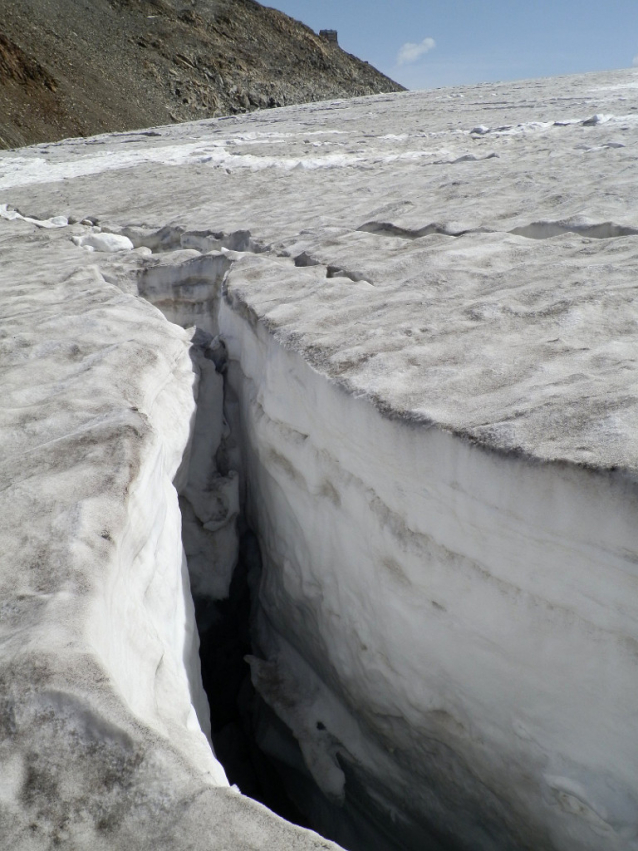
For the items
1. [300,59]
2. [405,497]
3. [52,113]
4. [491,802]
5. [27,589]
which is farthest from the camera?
[300,59]

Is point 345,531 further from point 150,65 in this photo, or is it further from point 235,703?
point 150,65

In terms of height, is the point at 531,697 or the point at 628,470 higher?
the point at 628,470

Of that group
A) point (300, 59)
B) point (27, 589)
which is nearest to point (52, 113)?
point (300, 59)

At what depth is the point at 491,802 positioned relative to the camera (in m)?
1.38

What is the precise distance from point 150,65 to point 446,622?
72.2 ft

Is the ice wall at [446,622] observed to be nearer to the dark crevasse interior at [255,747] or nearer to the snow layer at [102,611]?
the dark crevasse interior at [255,747]

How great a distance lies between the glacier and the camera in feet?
2.96

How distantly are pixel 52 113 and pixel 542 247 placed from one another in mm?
15499

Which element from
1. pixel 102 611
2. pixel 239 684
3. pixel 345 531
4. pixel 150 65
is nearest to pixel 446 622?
pixel 345 531

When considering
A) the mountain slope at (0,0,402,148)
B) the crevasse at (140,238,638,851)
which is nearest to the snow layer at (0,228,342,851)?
the crevasse at (140,238,638,851)

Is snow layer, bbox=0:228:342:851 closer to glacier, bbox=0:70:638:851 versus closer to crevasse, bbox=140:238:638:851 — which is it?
glacier, bbox=0:70:638:851

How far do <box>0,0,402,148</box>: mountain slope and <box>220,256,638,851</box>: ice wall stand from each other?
13.4m

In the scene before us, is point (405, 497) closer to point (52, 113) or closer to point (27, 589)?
point (27, 589)

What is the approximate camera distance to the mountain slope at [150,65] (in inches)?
589
